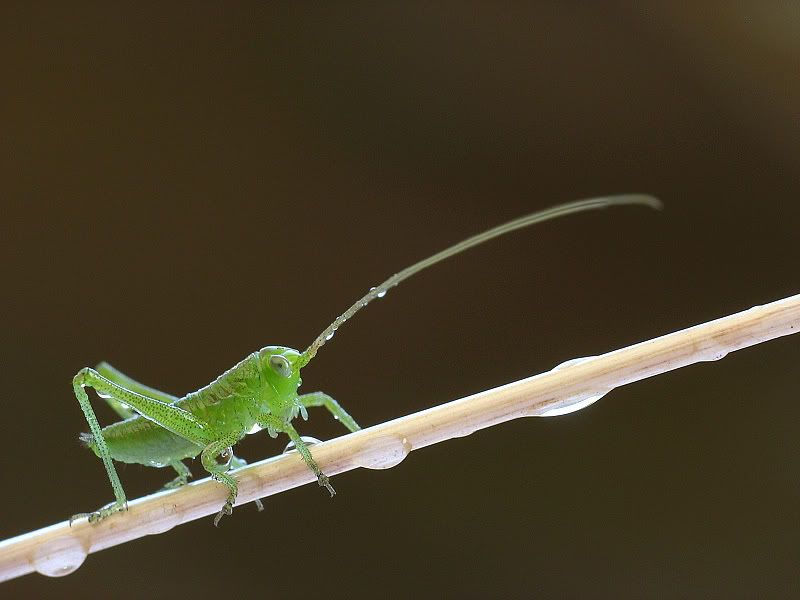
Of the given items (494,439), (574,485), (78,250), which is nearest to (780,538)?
(574,485)

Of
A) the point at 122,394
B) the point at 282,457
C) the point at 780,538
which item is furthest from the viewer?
the point at 780,538

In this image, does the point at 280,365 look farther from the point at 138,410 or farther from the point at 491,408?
the point at 491,408

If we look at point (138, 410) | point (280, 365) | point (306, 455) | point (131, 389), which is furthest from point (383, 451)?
point (131, 389)

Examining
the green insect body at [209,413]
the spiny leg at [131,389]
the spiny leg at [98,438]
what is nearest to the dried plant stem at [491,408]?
the spiny leg at [98,438]

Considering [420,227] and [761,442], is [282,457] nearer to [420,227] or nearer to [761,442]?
[420,227]

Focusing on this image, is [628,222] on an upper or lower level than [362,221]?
lower

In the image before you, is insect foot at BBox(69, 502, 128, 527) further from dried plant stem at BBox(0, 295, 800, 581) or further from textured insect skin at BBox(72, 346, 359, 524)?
textured insect skin at BBox(72, 346, 359, 524)

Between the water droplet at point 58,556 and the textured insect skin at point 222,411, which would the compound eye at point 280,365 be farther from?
the water droplet at point 58,556
